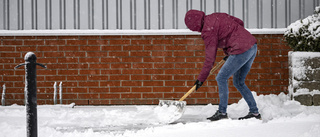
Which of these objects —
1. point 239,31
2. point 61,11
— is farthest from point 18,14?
point 239,31

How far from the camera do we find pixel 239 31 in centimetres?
443

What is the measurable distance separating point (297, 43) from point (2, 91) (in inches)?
242

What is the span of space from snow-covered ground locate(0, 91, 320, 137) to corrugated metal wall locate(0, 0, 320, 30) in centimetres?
170

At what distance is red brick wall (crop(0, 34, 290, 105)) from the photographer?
6.54 meters

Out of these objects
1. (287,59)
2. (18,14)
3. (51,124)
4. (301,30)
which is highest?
(18,14)

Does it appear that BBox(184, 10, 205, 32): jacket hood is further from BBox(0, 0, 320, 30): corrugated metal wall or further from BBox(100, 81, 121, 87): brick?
BBox(100, 81, 121, 87): brick

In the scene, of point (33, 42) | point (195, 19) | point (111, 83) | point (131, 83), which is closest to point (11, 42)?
point (33, 42)

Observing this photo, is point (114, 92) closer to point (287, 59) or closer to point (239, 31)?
point (239, 31)

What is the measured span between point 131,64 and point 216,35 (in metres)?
2.69

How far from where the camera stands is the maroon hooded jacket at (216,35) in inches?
168

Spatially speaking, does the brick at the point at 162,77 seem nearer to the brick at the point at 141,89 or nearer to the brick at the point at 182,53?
the brick at the point at 141,89

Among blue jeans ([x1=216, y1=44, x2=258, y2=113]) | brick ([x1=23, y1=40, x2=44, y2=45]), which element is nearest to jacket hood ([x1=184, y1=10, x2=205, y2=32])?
blue jeans ([x1=216, y1=44, x2=258, y2=113])

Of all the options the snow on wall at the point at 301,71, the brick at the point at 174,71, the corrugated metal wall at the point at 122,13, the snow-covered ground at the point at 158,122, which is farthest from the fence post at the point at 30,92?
the snow on wall at the point at 301,71

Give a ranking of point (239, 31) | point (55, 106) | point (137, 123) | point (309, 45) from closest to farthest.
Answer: point (239, 31) → point (137, 123) → point (309, 45) → point (55, 106)
